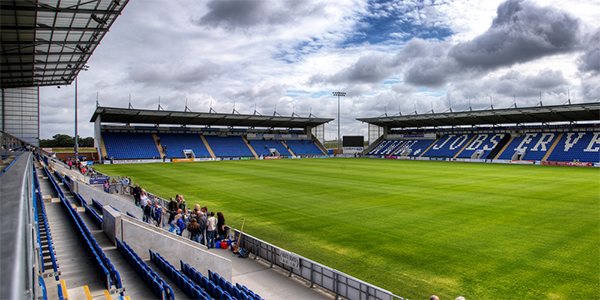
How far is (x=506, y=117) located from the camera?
54.2 m

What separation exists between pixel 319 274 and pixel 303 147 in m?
64.7

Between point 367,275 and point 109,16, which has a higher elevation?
point 109,16

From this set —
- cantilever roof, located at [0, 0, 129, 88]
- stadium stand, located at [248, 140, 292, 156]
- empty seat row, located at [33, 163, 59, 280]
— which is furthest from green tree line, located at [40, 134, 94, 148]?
empty seat row, located at [33, 163, 59, 280]

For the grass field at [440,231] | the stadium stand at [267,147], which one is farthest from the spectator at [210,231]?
the stadium stand at [267,147]

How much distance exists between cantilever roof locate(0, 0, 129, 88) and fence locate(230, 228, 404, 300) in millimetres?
11972

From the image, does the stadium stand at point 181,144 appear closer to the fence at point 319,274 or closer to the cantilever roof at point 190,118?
the cantilever roof at point 190,118

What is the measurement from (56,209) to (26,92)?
3415 centimetres

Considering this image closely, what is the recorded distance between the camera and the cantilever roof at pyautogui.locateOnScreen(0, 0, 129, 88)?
537 inches

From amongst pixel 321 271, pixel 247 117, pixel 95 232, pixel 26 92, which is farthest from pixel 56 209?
pixel 247 117

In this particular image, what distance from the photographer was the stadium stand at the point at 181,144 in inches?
2210

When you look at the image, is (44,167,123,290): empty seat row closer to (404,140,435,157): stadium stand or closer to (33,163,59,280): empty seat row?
(33,163,59,280): empty seat row

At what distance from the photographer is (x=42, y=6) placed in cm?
1323

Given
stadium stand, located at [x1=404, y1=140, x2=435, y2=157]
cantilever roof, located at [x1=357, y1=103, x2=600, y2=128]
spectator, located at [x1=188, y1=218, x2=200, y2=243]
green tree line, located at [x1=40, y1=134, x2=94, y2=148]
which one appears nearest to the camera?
spectator, located at [x1=188, y1=218, x2=200, y2=243]

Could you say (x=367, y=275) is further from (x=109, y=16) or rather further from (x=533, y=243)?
(x=109, y=16)
